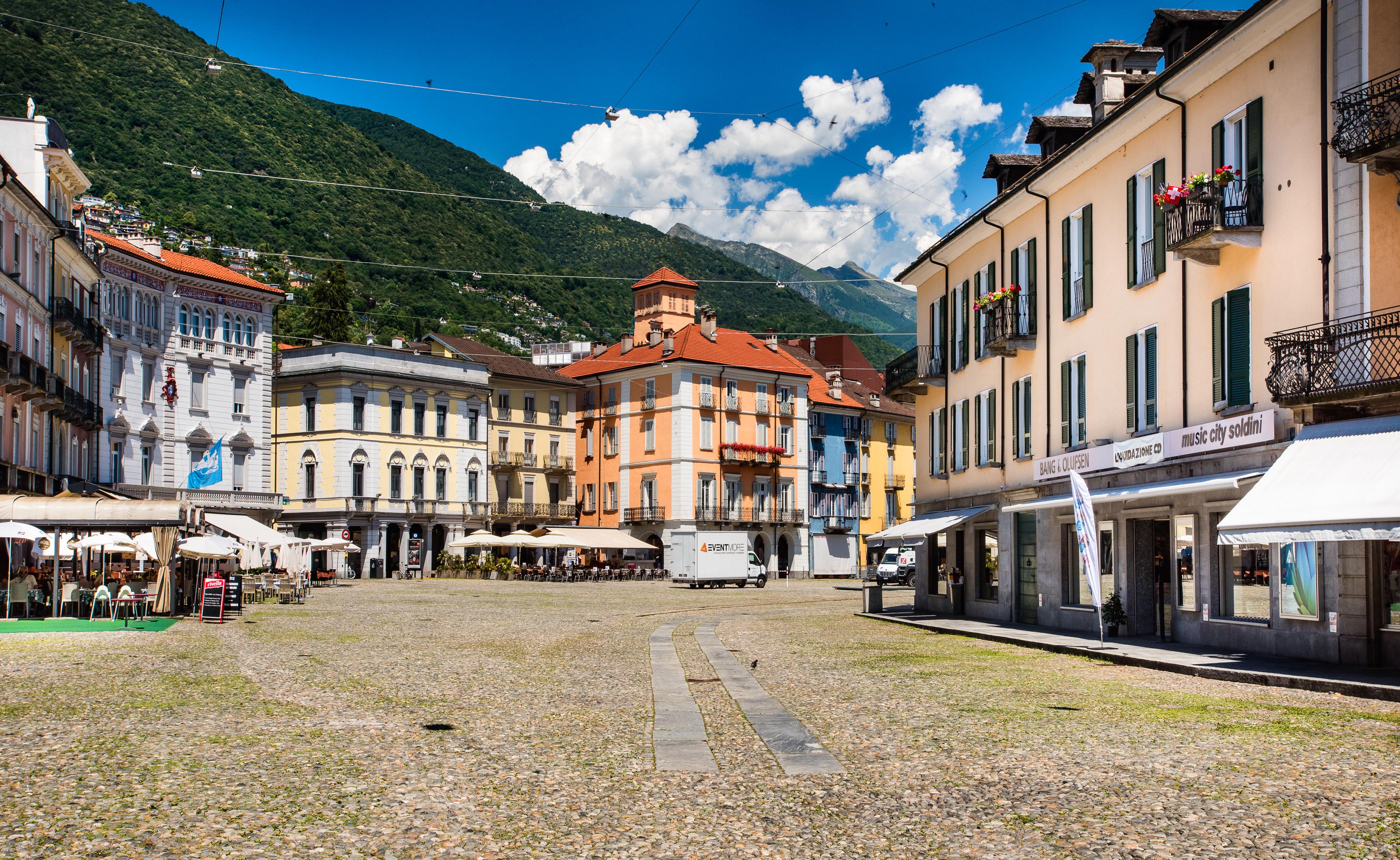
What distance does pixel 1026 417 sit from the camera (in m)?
30.4

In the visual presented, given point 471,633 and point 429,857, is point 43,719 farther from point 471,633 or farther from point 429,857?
point 471,633

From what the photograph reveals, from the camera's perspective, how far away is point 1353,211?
17641mm

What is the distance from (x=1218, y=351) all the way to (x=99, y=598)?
2508 centimetres

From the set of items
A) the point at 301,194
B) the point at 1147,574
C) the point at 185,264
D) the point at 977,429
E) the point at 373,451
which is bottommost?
the point at 1147,574

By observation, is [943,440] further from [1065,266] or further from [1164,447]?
[1164,447]

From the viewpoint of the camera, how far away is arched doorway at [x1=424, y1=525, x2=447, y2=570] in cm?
7394

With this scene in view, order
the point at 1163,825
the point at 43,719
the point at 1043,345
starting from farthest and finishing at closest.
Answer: the point at 1043,345, the point at 43,719, the point at 1163,825

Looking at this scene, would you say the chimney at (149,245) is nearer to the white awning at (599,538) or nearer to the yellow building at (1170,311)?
the white awning at (599,538)

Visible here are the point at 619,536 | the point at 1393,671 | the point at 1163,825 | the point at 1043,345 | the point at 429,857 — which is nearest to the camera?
the point at 429,857

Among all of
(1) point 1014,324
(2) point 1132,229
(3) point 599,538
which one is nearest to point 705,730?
(2) point 1132,229

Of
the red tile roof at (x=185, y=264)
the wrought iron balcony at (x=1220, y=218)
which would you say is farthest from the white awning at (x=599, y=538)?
the wrought iron balcony at (x=1220, y=218)

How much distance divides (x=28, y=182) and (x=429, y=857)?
45.4 m

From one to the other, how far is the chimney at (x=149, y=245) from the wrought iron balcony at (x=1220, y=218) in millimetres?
51870

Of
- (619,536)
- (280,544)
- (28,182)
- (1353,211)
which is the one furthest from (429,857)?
(619,536)
